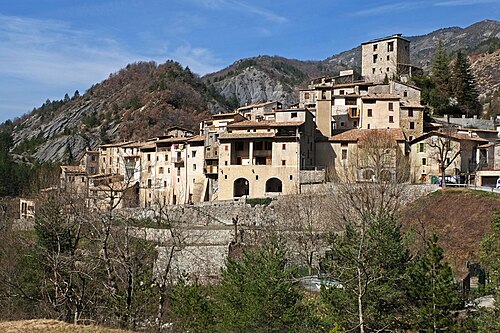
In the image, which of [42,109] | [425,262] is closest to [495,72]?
[425,262]

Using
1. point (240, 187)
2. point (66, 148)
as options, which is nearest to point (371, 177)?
point (240, 187)

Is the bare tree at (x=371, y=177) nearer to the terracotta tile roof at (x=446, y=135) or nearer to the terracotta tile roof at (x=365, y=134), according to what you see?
the terracotta tile roof at (x=365, y=134)

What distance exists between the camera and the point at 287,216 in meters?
49.5

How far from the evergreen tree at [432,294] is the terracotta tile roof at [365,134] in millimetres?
32534

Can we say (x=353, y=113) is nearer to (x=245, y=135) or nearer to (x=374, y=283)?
(x=245, y=135)

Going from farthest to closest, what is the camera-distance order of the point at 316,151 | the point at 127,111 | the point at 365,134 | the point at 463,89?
the point at 127,111, the point at 463,89, the point at 316,151, the point at 365,134

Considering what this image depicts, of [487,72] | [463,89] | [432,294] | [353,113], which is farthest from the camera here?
[487,72]

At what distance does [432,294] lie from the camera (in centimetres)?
2267

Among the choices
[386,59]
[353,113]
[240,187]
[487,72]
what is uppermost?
[487,72]

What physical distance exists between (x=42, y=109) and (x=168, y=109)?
3307 inches

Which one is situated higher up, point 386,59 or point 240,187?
point 386,59

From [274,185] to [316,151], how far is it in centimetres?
Answer: 575

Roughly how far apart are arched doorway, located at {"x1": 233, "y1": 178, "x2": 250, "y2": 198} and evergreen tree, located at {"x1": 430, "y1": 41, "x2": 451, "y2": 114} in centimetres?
2814

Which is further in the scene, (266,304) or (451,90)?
(451,90)
